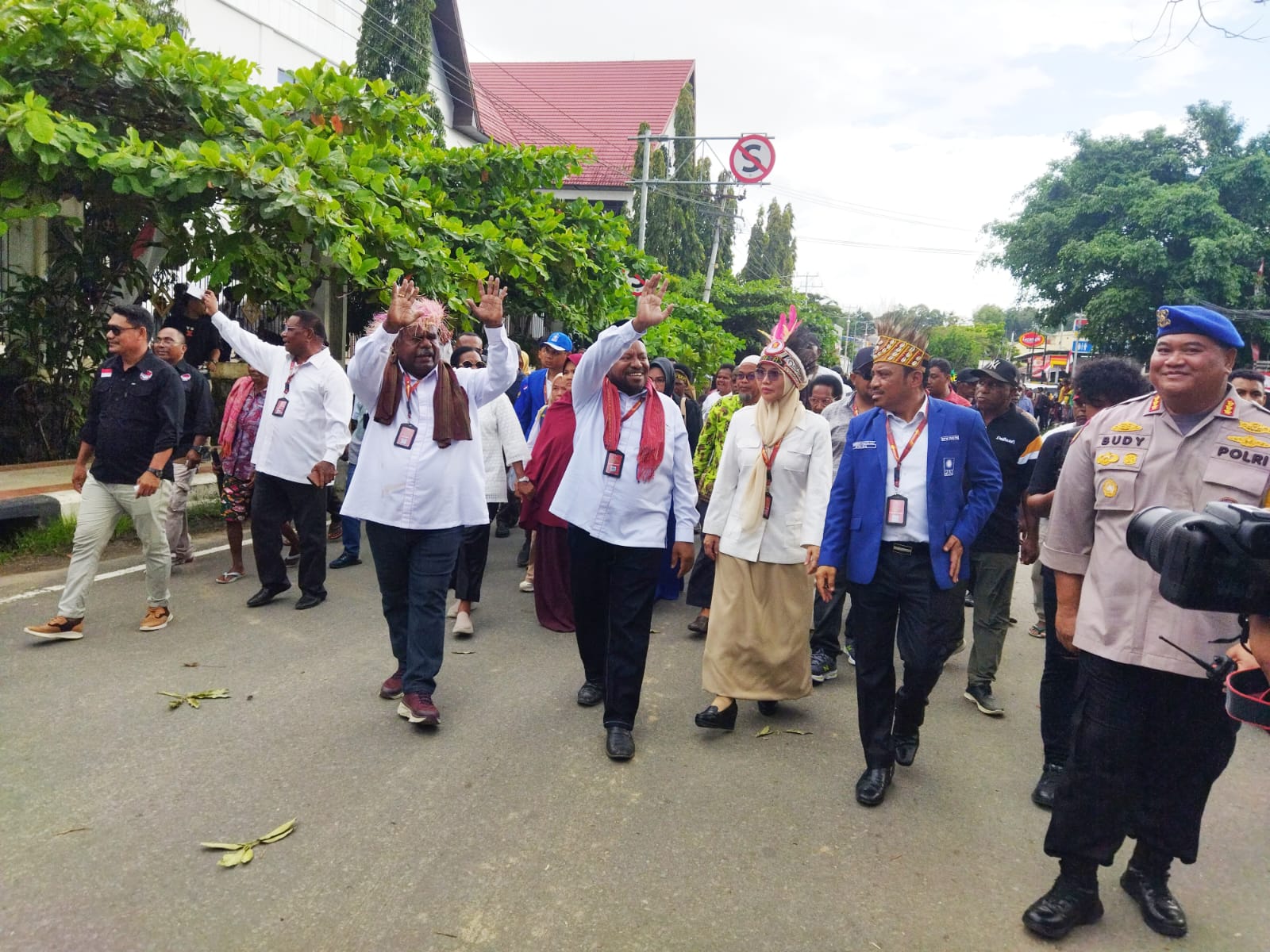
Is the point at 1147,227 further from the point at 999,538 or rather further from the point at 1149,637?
the point at 1149,637

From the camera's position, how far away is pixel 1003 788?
4102mm

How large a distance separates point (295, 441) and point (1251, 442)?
17.5 feet

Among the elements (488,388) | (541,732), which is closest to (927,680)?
(541,732)

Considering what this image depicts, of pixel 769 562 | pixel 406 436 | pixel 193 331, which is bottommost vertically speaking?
pixel 769 562

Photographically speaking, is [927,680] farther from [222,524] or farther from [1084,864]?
[222,524]

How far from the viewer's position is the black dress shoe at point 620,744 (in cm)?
414

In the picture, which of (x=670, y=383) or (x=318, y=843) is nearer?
(x=318, y=843)

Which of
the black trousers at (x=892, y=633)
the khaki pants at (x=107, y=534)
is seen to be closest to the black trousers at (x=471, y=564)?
the khaki pants at (x=107, y=534)

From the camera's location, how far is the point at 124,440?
17.8 ft

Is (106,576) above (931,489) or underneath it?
underneath

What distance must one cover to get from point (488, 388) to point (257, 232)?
13.7 feet

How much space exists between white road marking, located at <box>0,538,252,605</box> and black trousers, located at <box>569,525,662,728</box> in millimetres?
3369

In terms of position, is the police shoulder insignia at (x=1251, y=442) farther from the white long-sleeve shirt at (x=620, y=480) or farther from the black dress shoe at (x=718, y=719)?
the black dress shoe at (x=718, y=719)

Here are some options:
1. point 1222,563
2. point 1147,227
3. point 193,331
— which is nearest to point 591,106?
point 1147,227
